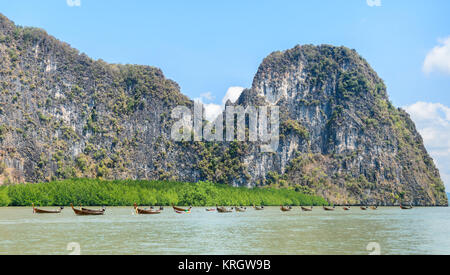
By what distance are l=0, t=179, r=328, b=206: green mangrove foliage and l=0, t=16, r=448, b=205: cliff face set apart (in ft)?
131

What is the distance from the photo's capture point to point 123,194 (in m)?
112

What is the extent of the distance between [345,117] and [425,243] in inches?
6152

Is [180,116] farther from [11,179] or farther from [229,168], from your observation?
[11,179]

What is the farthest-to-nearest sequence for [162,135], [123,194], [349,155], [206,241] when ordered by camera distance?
[349,155]
[162,135]
[123,194]
[206,241]

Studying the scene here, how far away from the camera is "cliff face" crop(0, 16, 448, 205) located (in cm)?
15875

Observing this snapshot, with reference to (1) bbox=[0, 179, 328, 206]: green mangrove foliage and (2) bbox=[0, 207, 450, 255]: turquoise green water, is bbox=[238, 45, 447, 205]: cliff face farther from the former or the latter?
(2) bbox=[0, 207, 450, 255]: turquoise green water

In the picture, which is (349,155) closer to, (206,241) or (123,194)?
(123,194)

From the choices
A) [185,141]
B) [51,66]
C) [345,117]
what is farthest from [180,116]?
[345,117]

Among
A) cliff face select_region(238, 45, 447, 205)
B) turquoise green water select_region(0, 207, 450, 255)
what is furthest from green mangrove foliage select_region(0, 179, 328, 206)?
turquoise green water select_region(0, 207, 450, 255)

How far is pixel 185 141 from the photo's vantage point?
180625mm

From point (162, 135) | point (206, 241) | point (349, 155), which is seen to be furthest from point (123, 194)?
point (349, 155)

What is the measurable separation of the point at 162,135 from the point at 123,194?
68.3 m
